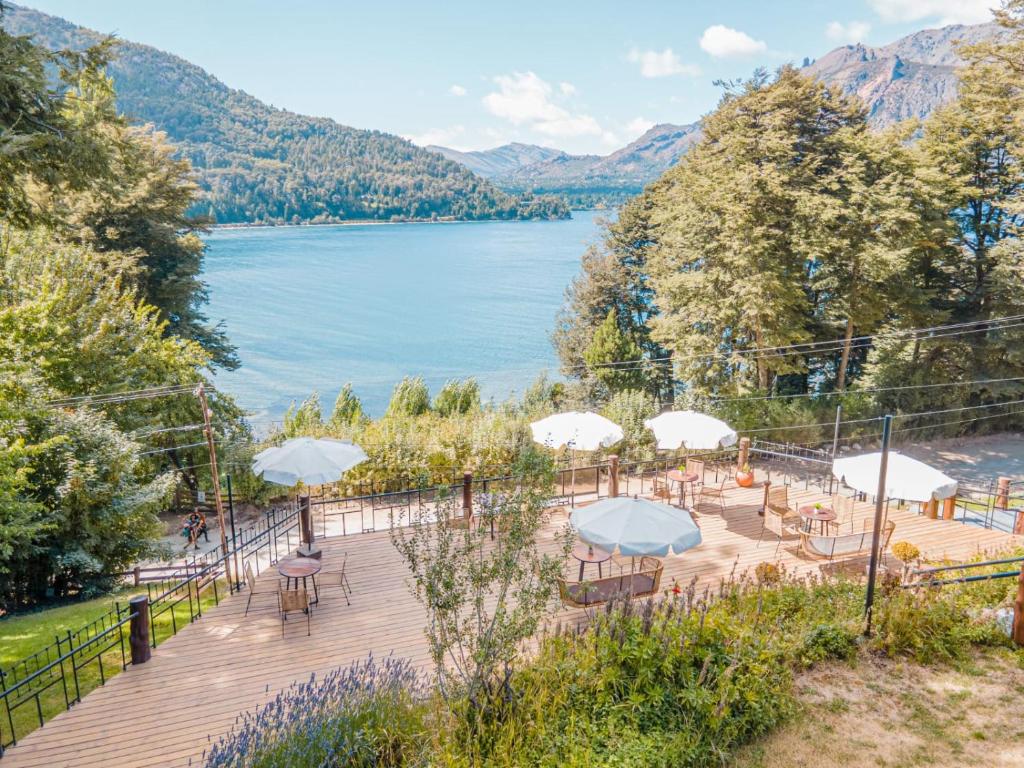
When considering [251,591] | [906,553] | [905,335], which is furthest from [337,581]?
[905,335]

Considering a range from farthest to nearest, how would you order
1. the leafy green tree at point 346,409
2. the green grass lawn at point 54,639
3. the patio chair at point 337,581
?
the leafy green tree at point 346,409, the patio chair at point 337,581, the green grass lawn at point 54,639

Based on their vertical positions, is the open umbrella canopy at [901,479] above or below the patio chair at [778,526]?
above

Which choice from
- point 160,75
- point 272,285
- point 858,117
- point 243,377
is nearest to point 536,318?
point 243,377

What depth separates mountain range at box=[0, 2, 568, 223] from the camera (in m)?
123

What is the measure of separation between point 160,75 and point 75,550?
7147 inches

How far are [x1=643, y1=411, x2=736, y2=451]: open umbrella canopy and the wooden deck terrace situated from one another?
1.43m

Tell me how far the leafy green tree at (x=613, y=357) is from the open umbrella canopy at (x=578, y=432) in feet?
58.1

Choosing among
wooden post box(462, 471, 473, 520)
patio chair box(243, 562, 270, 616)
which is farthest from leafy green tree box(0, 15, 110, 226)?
wooden post box(462, 471, 473, 520)

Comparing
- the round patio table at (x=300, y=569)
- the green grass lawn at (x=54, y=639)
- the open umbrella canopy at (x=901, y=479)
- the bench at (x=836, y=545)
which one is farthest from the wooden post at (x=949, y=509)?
the green grass lawn at (x=54, y=639)

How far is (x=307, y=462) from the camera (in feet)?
34.1

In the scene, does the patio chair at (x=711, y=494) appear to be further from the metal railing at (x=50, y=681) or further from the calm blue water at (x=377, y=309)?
the calm blue water at (x=377, y=309)

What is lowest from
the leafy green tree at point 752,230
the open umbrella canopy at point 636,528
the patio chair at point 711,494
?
the patio chair at point 711,494

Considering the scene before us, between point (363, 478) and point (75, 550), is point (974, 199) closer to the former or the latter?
point (363, 478)

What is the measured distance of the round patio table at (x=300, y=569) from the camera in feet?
28.3
